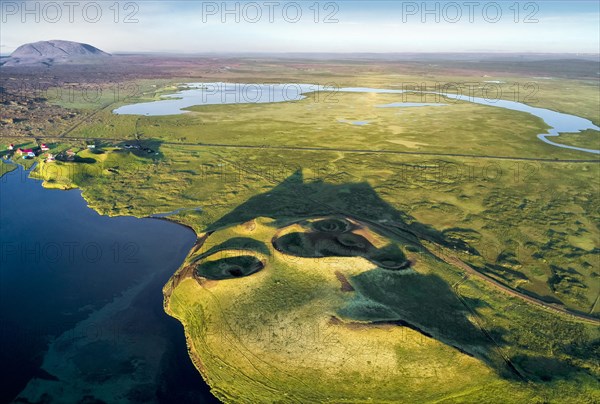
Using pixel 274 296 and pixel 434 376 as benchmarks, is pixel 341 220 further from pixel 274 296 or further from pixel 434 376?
pixel 434 376

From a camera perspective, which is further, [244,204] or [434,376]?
[244,204]

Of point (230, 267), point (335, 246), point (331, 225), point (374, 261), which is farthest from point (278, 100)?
point (374, 261)

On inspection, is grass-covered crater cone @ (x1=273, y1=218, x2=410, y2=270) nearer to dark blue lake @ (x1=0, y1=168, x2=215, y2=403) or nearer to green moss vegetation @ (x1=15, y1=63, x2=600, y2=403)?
green moss vegetation @ (x1=15, y1=63, x2=600, y2=403)

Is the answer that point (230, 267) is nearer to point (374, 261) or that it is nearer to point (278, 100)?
point (374, 261)

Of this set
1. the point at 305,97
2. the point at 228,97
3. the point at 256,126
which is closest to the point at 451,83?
the point at 305,97

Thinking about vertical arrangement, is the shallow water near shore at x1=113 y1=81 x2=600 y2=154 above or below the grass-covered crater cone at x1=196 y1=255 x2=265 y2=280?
above

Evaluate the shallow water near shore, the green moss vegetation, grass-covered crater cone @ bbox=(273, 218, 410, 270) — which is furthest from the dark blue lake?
the shallow water near shore
